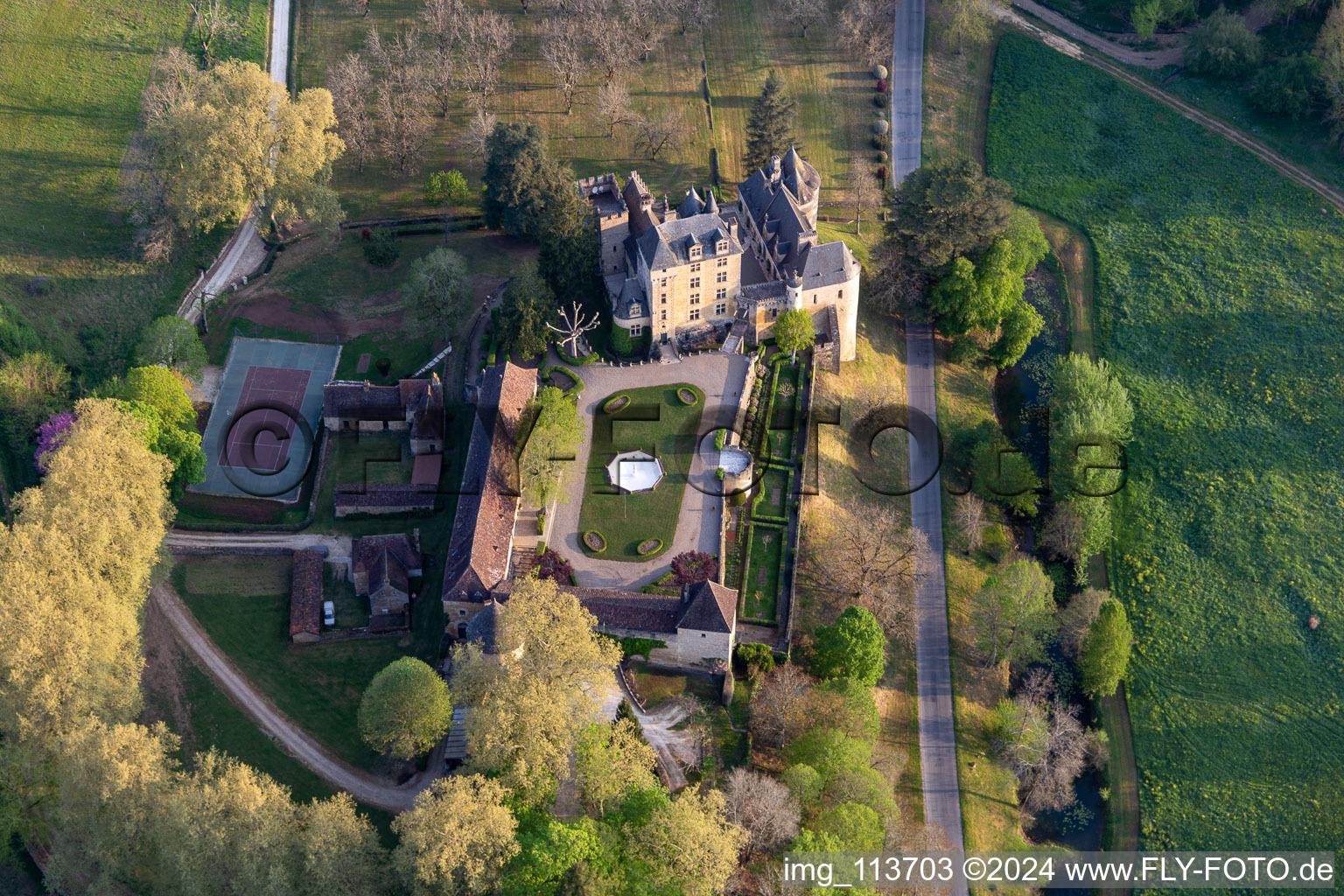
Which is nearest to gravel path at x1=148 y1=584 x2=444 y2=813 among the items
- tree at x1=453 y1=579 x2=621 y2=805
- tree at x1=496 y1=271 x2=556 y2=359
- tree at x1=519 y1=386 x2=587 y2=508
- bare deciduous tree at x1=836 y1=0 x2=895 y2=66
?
tree at x1=453 y1=579 x2=621 y2=805

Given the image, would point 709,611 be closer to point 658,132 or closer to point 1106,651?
point 1106,651

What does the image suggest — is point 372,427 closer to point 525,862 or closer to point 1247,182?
point 525,862

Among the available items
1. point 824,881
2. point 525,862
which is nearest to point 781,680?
point 824,881

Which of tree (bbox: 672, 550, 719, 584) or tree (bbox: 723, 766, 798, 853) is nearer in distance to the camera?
tree (bbox: 723, 766, 798, 853)

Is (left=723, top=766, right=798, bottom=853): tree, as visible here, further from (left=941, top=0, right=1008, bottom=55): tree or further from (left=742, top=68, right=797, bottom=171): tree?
(left=941, top=0, right=1008, bottom=55): tree

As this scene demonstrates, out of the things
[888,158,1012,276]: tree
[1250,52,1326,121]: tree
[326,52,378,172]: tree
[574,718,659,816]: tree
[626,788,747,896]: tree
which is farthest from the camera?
[1250,52,1326,121]: tree

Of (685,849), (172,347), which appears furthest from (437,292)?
(685,849)

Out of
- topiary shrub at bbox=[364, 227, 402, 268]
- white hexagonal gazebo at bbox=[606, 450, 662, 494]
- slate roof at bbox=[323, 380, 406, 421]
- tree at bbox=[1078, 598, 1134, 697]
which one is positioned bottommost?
tree at bbox=[1078, 598, 1134, 697]
